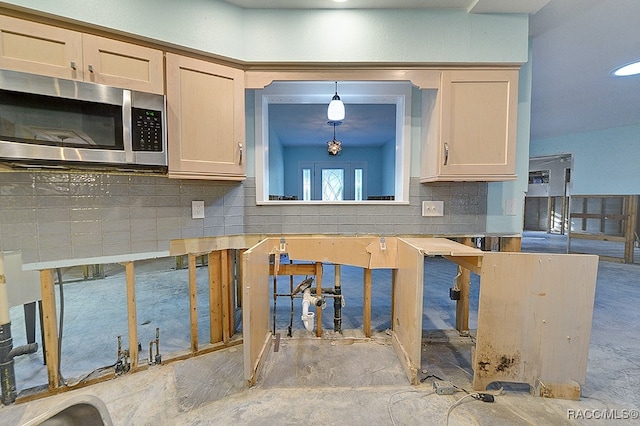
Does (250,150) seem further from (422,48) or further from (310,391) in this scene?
(310,391)

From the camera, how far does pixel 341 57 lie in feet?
6.34

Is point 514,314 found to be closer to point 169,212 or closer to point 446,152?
point 446,152

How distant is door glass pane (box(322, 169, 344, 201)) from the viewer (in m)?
7.75

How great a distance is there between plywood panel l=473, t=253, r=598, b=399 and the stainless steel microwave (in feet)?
6.94

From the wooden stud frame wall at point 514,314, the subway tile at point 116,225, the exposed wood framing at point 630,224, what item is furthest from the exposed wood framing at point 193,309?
the exposed wood framing at point 630,224

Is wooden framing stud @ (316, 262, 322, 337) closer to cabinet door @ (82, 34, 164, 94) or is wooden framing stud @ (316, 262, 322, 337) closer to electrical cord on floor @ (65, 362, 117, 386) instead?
electrical cord on floor @ (65, 362, 117, 386)

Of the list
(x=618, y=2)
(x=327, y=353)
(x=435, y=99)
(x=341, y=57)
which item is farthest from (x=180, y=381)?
(x=618, y=2)

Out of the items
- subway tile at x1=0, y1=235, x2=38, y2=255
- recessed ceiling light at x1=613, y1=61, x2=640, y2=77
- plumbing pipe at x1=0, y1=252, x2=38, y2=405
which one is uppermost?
recessed ceiling light at x1=613, y1=61, x2=640, y2=77

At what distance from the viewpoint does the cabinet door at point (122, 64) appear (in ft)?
4.91

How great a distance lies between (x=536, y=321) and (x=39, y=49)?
10.2 ft

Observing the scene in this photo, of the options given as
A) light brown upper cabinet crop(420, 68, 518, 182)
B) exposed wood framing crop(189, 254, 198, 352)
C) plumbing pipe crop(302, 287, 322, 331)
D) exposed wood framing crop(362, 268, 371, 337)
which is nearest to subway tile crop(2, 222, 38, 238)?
exposed wood framing crop(189, 254, 198, 352)

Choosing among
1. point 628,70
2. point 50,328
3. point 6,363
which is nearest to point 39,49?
point 50,328

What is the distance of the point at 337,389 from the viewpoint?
1.75 meters

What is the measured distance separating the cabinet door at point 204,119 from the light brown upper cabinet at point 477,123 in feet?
4.67
